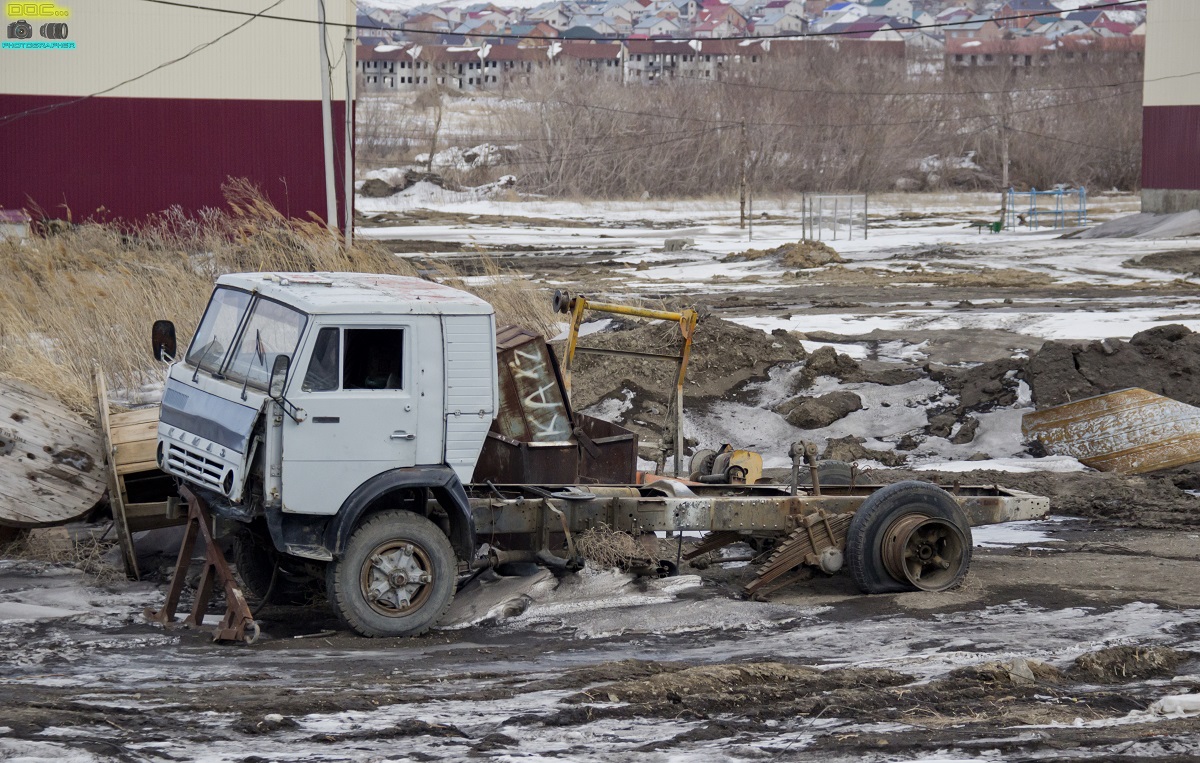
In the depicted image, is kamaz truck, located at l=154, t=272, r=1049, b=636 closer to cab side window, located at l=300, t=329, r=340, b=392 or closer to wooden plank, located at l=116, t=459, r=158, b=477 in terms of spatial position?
cab side window, located at l=300, t=329, r=340, b=392

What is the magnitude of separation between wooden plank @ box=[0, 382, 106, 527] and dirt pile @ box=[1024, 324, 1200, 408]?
9941 mm

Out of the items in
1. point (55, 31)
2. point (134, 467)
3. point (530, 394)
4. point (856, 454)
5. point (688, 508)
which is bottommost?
point (856, 454)

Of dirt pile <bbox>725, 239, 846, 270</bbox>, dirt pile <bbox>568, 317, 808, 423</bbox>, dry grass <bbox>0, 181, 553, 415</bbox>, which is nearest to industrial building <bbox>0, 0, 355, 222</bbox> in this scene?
dry grass <bbox>0, 181, 553, 415</bbox>

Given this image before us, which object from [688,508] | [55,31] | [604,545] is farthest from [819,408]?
[55,31]

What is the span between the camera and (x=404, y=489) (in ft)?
27.1

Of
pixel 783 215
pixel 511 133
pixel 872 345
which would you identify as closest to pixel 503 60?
pixel 511 133

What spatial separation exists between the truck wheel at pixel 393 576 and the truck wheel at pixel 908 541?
2.73 m

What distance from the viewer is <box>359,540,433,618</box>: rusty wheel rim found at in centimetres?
805

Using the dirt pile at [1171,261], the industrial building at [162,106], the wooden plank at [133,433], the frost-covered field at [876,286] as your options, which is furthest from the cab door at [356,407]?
the dirt pile at [1171,261]

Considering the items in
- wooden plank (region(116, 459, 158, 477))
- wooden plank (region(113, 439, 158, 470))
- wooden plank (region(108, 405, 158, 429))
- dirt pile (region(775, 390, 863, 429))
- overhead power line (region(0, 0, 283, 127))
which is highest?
overhead power line (region(0, 0, 283, 127))

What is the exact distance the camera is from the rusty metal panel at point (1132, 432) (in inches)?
534

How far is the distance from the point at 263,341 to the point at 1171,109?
42483 millimetres

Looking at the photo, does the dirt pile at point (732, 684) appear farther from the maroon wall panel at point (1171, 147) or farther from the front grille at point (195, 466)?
the maroon wall panel at point (1171, 147)

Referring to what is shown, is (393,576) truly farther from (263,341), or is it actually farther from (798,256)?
(798,256)
